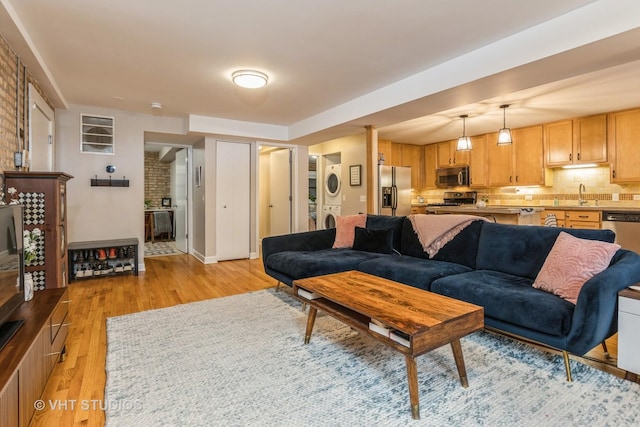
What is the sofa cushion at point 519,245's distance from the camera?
2.52 metres

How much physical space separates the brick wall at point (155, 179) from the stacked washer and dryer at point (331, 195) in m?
4.46

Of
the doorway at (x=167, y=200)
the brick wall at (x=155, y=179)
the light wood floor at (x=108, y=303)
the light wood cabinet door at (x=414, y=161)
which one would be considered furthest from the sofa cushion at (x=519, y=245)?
the brick wall at (x=155, y=179)

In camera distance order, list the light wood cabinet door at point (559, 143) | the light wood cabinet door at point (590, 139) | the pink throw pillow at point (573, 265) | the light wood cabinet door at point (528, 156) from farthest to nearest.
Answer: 1. the light wood cabinet door at point (528, 156)
2. the light wood cabinet door at point (559, 143)
3. the light wood cabinet door at point (590, 139)
4. the pink throw pillow at point (573, 265)

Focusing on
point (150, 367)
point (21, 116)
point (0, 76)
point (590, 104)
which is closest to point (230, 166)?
point (21, 116)

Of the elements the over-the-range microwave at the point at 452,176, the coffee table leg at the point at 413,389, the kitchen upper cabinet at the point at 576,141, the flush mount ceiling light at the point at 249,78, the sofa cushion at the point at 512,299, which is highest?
the flush mount ceiling light at the point at 249,78

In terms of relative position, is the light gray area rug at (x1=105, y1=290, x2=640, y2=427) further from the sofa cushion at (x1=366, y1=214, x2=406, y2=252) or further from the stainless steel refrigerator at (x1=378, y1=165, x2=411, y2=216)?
the stainless steel refrigerator at (x1=378, y1=165, x2=411, y2=216)

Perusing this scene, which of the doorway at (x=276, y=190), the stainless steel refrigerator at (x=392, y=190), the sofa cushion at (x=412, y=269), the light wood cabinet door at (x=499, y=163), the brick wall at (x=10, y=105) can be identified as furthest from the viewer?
the stainless steel refrigerator at (x=392, y=190)

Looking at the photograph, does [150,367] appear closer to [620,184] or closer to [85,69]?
[85,69]

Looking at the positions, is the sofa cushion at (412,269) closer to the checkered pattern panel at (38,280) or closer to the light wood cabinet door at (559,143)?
the checkered pattern panel at (38,280)

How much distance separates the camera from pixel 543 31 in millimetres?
2432

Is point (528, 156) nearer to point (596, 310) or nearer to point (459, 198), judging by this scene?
point (459, 198)

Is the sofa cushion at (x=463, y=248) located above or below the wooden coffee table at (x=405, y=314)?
above

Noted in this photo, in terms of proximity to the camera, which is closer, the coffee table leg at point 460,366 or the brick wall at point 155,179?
the coffee table leg at point 460,366

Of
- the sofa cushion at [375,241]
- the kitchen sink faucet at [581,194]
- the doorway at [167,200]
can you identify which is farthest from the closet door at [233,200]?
the kitchen sink faucet at [581,194]
